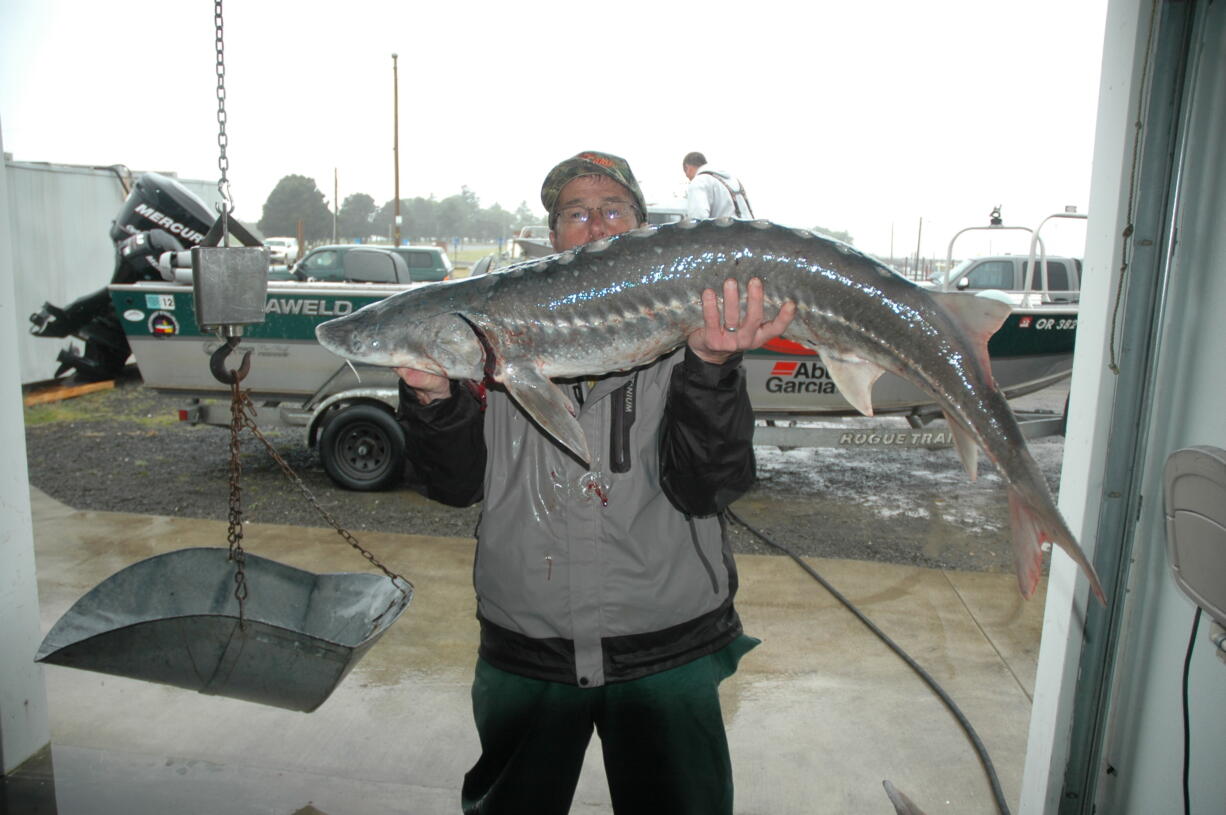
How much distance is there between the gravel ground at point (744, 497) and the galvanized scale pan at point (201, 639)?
2.72 m

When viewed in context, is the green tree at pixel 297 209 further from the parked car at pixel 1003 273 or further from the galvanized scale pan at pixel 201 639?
the galvanized scale pan at pixel 201 639

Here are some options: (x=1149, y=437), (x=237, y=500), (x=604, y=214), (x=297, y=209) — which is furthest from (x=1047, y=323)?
(x=297, y=209)

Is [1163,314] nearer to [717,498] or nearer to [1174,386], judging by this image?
[1174,386]

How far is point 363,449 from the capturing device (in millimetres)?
6520

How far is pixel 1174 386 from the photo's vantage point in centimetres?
200

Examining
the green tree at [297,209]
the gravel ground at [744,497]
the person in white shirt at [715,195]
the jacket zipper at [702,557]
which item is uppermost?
the green tree at [297,209]

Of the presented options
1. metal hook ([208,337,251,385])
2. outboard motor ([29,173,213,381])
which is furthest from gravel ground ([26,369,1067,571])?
metal hook ([208,337,251,385])

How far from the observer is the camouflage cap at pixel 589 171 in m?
2.19

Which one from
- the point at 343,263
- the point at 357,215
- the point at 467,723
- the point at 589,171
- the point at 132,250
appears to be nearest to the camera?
the point at 589,171

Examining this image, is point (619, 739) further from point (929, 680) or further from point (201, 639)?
point (929, 680)

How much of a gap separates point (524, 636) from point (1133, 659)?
152 cm

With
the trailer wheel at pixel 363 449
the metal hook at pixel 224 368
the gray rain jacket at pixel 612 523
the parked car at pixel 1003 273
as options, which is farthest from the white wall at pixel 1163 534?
the parked car at pixel 1003 273

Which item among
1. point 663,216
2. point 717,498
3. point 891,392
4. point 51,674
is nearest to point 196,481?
point 51,674

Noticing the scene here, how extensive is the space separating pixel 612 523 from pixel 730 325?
1.72 feet
